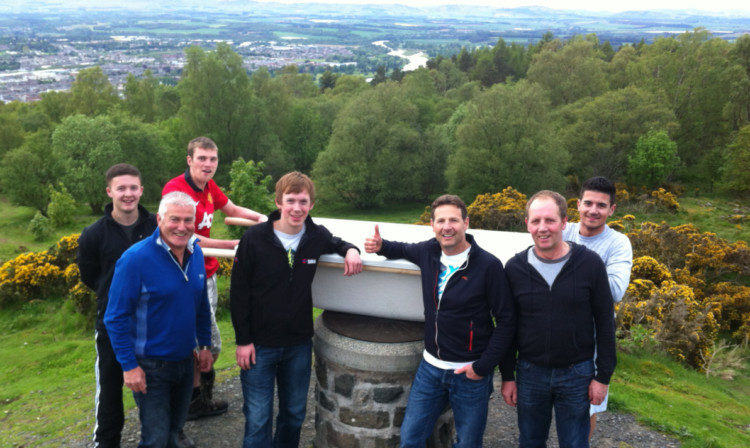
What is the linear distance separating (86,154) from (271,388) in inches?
1251

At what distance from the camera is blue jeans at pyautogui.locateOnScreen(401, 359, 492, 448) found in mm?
3055

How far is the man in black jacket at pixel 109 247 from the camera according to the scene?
10.6ft

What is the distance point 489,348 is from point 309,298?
3.49 feet

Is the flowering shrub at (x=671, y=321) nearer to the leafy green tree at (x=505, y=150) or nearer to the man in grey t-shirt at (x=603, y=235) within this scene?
the man in grey t-shirt at (x=603, y=235)

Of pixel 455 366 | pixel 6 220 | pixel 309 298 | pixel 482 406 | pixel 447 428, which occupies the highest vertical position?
pixel 309 298

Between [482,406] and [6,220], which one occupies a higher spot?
[482,406]

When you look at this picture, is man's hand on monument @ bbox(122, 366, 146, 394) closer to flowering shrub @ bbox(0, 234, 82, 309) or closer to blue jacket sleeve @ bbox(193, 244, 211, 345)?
blue jacket sleeve @ bbox(193, 244, 211, 345)

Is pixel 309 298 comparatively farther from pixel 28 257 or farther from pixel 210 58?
pixel 210 58

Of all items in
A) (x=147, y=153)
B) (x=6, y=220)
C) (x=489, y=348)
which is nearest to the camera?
(x=489, y=348)

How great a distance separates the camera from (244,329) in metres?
3.16

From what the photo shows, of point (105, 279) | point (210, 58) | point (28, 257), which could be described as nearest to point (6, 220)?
point (210, 58)

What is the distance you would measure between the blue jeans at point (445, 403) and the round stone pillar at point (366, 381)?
236 millimetres

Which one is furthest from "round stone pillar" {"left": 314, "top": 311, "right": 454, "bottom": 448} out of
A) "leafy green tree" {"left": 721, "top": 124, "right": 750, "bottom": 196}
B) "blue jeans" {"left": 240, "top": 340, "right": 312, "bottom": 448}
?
"leafy green tree" {"left": 721, "top": 124, "right": 750, "bottom": 196}

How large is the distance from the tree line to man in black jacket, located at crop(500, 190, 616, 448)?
86.0 ft
